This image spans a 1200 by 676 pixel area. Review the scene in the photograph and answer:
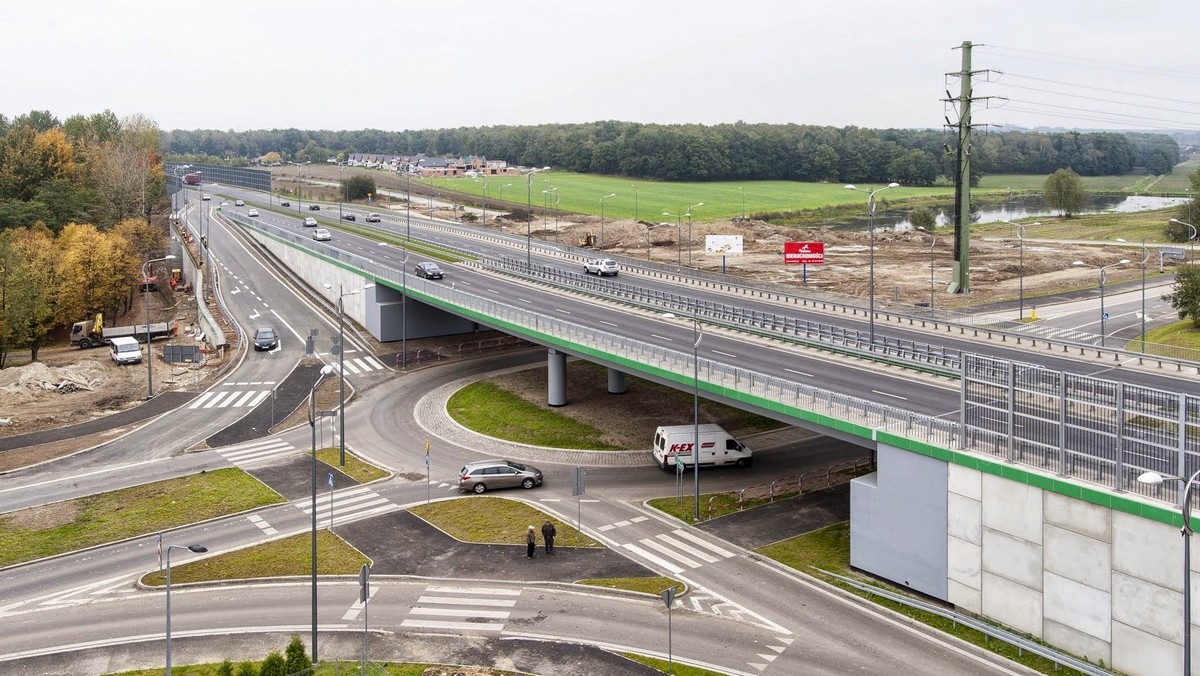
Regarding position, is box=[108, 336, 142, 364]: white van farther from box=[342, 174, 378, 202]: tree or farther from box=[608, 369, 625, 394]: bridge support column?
box=[342, 174, 378, 202]: tree

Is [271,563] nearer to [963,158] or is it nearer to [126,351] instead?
[126,351]

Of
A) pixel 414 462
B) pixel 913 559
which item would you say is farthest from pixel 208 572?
pixel 913 559

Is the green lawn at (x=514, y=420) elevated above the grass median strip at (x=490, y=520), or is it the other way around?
the green lawn at (x=514, y=420)

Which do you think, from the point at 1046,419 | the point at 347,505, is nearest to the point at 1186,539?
the point at 1046,419

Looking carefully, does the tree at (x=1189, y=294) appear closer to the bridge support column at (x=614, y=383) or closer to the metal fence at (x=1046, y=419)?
the bridge support column at (x=614, y=383)

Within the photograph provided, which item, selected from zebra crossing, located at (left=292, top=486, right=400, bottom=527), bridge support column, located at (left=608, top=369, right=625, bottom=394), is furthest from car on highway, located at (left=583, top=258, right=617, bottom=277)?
zebra crossing, located at (left=292, top=486, right=400, bottom=527)

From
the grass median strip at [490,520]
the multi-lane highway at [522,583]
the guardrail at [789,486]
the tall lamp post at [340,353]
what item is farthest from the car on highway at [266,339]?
the guardrail at [789,486]
